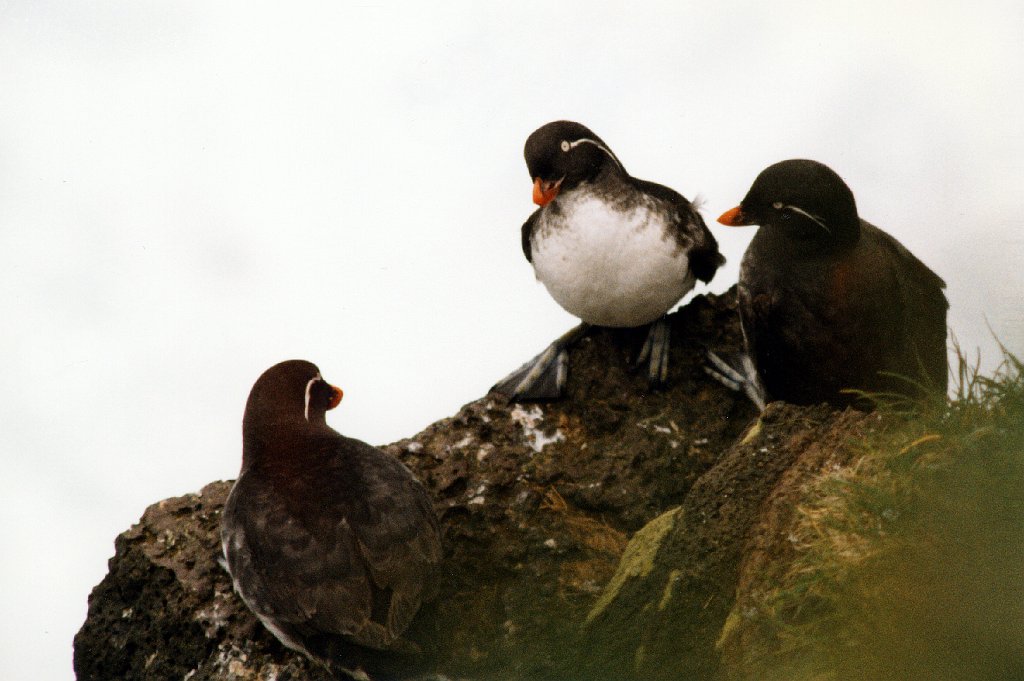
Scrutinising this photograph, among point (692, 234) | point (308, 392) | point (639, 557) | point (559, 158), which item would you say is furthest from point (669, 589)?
point (559, 158)

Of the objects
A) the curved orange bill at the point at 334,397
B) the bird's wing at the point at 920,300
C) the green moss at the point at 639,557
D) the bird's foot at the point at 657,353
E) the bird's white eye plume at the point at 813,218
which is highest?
the curved orange bill at the point at 334,397

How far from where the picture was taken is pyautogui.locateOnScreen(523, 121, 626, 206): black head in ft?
20.5

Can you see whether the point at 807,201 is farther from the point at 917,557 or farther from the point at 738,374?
the point at 917,557

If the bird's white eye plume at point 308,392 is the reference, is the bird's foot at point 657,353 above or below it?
below

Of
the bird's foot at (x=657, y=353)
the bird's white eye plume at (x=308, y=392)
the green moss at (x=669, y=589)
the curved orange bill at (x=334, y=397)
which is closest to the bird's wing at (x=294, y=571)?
the bird's white eye plume at (x=308, y=392)

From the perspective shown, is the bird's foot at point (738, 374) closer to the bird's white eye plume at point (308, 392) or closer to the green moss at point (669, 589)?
the green moss at point (669, 589)

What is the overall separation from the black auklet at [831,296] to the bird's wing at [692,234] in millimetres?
597

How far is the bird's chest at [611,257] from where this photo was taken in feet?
20.4

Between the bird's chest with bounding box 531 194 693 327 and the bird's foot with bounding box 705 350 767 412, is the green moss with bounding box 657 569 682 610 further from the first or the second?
the bird's chest with bounding box 531 194 693 327

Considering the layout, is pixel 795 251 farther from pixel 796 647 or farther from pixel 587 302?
pixel 796 647

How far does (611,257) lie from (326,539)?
223cm

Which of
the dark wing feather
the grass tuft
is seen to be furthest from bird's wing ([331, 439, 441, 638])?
the grass tuft

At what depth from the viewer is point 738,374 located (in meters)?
6.46

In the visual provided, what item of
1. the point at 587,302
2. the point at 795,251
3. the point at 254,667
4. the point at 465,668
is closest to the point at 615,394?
the point at 587,302
